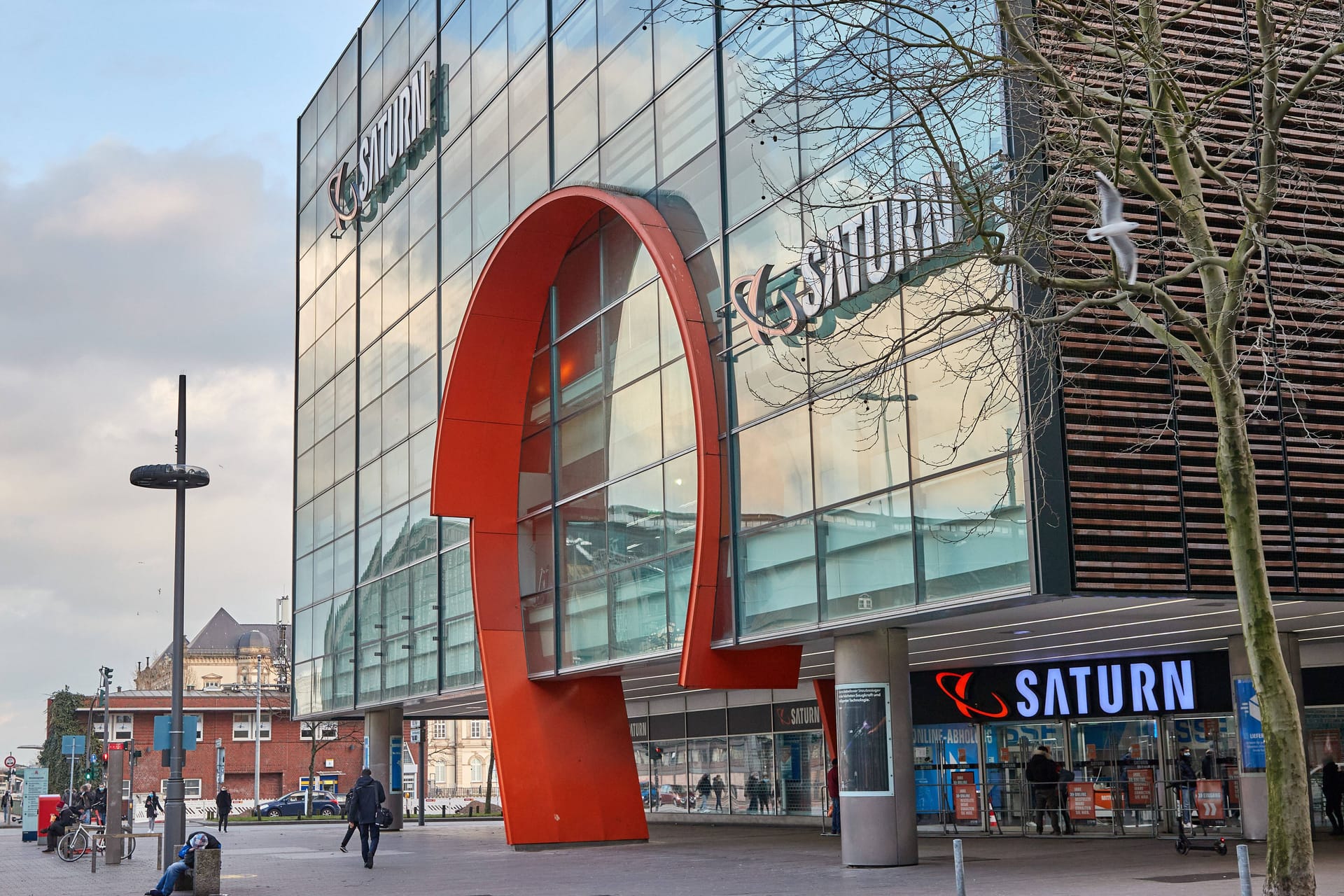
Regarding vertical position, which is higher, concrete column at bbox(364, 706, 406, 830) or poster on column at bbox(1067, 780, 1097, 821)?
concrete column at bbox(364, 706, 406, 830)

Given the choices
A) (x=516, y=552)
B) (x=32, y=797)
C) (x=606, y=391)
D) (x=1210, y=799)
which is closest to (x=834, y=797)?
(x=1210, y=799)

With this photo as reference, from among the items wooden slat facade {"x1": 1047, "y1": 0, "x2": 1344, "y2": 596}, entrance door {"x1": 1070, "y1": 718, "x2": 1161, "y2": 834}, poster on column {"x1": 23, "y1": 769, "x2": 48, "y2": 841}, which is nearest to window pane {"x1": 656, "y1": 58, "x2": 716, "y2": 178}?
wooden slat facade {"x1": 1047, "y1": 0, "x2": 1344, "y2": 596}

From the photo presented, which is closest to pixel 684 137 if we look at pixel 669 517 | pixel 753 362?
pixel 753 362

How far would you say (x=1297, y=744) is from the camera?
12023 millimetres

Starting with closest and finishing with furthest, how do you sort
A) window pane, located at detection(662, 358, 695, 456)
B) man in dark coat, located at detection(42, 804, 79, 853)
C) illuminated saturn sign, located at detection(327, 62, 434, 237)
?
1. window pane, located at detection(662, 358, 695, 456)
2. man in dark coat, located at detection(42, 804, 79, 853)
3. illuminated saturn sign, located at detection(327, 62, 434, 237)

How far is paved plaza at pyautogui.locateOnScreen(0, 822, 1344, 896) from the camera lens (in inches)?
677

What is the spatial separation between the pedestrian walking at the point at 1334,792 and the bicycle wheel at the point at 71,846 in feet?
77.3

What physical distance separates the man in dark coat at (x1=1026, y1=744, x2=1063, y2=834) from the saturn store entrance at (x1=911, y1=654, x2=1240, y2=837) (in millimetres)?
20

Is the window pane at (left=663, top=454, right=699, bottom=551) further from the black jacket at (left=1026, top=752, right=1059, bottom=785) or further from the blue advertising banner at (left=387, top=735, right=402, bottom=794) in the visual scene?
the blue advertising banner at (left=387, top=735, right=402, bottom=794)

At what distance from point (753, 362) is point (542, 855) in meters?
10.3

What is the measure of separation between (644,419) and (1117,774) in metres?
11.5

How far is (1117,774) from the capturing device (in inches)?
1094

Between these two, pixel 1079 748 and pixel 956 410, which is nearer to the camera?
pixel 956 410

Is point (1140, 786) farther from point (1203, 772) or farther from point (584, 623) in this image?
point (584, 623)
